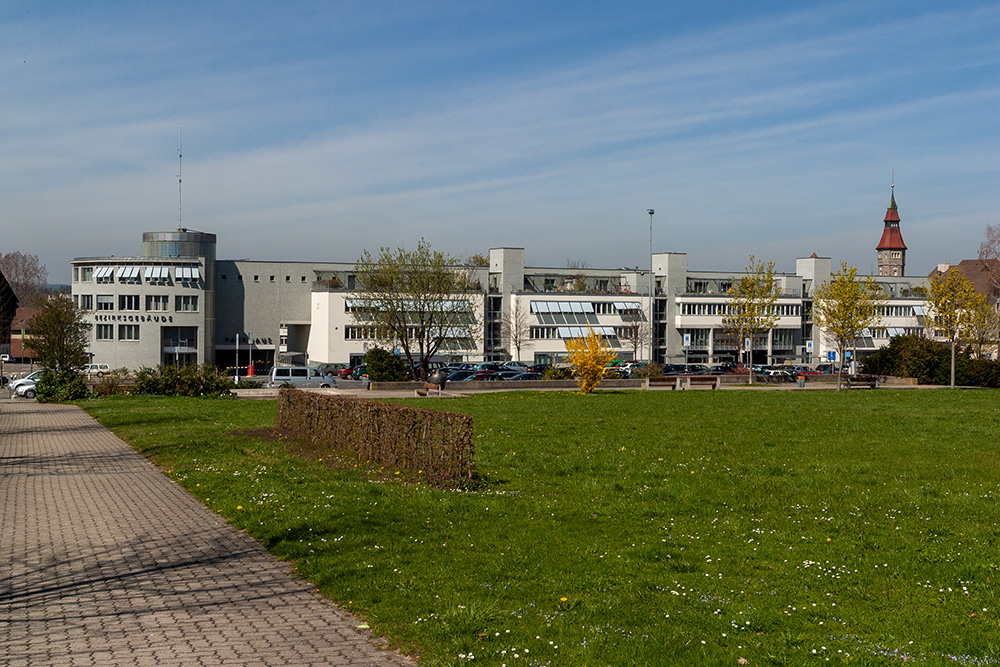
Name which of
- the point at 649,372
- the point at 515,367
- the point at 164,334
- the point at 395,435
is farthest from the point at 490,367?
the point at 395,435

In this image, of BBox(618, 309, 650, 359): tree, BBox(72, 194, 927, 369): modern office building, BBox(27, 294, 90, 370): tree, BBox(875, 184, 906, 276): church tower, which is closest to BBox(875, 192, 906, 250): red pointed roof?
BBox(875, 184, 906, 276): church tower

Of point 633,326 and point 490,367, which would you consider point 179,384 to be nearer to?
point 490,367

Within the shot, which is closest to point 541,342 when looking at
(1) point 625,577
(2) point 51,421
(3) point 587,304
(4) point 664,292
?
(3) point 587,304

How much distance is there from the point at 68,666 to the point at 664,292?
97822 mm

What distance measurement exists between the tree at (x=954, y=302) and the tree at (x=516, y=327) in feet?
141

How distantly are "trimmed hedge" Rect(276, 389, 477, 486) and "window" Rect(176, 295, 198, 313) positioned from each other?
71.1m

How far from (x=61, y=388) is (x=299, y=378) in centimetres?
1661

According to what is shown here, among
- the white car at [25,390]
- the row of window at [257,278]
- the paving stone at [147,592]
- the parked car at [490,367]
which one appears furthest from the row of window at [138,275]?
the paving stone at [147,592]

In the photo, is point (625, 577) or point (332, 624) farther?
point (625, 577)

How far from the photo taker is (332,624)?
7383 mm

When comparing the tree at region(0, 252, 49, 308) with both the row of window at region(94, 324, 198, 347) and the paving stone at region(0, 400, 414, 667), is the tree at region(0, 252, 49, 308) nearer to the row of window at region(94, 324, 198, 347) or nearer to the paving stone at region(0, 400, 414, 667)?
the row of window at region(94, 324, 198, 347)

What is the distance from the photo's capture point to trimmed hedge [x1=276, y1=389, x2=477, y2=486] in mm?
13945

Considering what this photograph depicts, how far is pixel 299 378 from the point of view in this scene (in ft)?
178

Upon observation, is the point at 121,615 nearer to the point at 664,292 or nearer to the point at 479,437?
the point at 479,437
